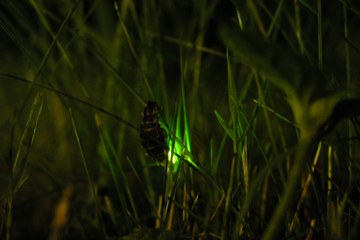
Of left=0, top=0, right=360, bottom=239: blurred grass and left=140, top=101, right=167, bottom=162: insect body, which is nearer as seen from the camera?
left=0, top=0, right=360, bottom=239: blurred grass

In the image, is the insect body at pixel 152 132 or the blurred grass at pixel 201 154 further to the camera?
the insect body at pixel 152 132

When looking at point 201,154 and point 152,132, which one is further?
point 201,154

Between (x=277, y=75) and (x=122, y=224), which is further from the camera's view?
(x=122, y=224)

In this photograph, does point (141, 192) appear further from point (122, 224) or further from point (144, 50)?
point (144, 50)

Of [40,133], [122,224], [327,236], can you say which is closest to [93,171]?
[122,224]

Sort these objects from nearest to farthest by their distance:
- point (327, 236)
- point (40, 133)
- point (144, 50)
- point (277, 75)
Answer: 1. point (277, 75)
2. point (327, 236)
3. point (144, 50)
4. point (40, 133)

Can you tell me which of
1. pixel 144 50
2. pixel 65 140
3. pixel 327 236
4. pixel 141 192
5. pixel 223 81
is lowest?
pixel 327 236

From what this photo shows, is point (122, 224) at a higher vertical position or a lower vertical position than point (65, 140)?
lower

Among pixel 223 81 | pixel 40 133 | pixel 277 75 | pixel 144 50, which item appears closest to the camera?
pixel 277 75
